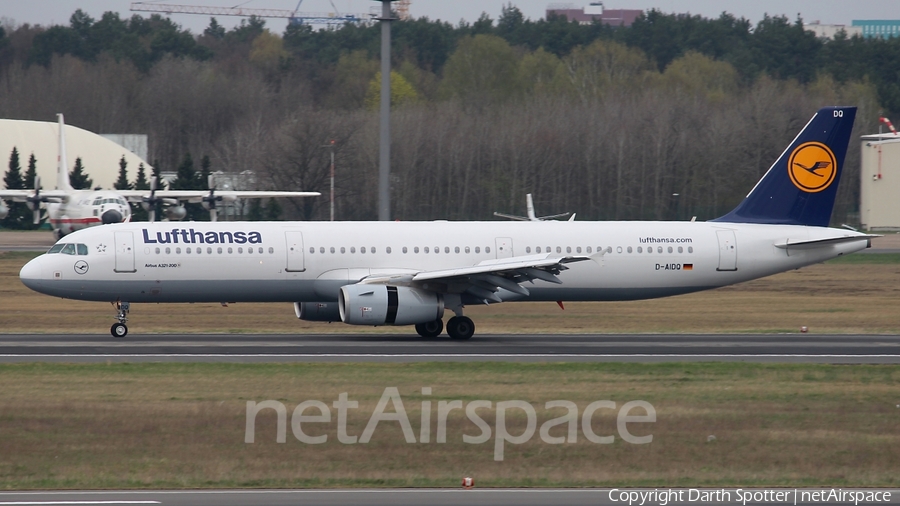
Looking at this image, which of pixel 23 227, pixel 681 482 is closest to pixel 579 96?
pixel 23 227

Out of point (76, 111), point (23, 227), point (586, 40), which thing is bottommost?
point (23, 227)

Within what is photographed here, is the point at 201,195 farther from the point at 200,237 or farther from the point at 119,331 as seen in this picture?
the point at 119,331

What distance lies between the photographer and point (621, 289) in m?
31.5

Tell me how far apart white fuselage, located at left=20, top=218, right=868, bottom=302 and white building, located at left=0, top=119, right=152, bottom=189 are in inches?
2734

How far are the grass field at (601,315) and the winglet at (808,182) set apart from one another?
3.35m

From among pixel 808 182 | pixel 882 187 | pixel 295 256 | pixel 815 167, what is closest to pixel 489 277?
pixel 295 256

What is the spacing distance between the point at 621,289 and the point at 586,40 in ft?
371

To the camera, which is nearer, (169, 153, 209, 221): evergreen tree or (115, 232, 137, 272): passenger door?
(115, 232, 137, 272): passenger door

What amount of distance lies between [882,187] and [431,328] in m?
59.7

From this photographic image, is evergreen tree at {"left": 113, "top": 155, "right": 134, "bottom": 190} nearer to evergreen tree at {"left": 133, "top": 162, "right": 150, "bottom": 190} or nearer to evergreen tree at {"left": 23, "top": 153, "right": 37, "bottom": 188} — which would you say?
evergreen tree at {"left": 133, "top": 162, "right": 150, "bottom": 190}

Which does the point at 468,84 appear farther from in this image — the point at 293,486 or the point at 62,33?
the point at 293,486

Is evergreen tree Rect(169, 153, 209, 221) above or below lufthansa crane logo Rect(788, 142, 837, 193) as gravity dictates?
below

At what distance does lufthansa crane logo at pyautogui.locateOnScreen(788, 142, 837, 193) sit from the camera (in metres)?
32.7

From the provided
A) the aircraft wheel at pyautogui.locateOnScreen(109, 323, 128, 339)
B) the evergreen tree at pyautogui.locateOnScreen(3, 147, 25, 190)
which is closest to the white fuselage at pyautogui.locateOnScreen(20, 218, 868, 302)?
the aircraft wheel at pyautogui.locateOnScreen(109, 323, 128, 339)
